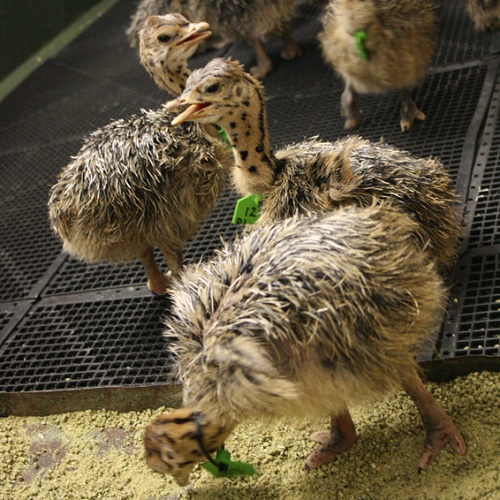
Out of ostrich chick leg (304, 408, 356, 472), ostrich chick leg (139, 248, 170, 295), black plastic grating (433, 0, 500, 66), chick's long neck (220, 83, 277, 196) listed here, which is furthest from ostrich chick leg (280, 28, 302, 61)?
ostrich chick leg (304, 408, 356, 472)

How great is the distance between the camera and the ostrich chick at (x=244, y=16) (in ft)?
13.0

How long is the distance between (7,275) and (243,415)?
1954 millimetres

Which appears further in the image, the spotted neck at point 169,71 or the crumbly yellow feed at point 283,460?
the spotted neck at point 169,71

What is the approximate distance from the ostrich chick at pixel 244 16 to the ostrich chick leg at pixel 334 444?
2.73 meters

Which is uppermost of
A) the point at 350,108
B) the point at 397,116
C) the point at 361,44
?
the point at 361,44

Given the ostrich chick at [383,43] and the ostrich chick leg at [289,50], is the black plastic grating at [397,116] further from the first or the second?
the ostrich chick leg at [289,50]

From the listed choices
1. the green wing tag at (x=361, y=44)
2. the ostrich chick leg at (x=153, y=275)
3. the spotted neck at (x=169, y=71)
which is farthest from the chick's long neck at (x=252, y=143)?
the green wing tag at (x=361, y=44)

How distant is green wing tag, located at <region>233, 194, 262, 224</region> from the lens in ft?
7.30

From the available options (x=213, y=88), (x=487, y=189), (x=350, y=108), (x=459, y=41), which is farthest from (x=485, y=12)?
(x=213, y=88)

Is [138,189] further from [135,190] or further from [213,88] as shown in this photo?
[213,88]

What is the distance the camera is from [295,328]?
153cm

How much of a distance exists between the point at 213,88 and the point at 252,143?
212 mm

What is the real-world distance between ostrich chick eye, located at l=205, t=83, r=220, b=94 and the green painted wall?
3.24 m

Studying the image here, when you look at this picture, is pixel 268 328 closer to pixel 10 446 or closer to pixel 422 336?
pixel 422 336
